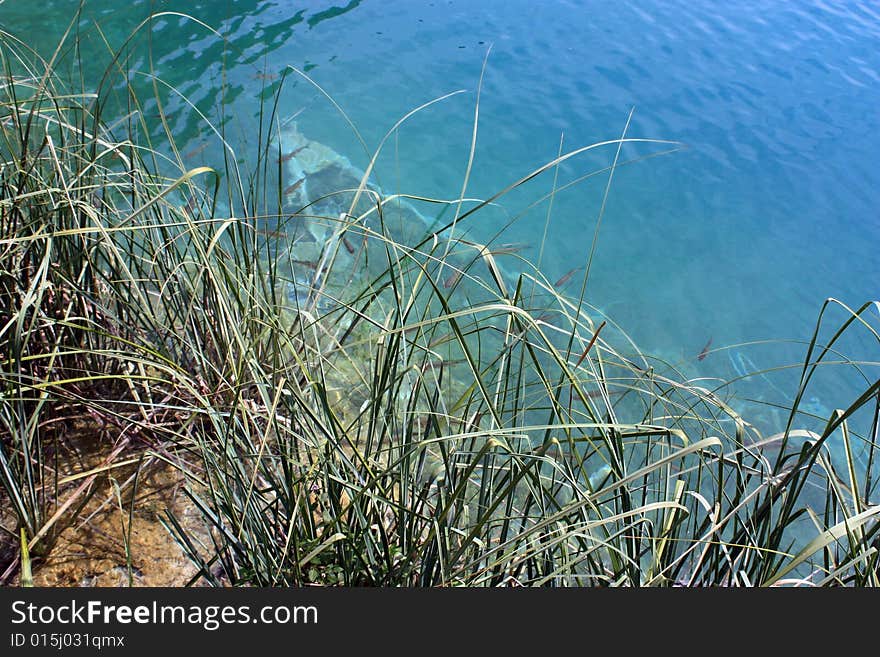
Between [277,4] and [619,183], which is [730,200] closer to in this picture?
[619,183]

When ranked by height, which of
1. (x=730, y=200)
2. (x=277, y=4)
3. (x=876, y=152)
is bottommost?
(x=730, y=200)

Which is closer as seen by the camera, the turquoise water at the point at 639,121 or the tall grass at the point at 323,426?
the tall grass at the point at 323,426

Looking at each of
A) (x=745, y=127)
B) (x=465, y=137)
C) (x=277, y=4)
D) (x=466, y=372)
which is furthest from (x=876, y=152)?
(x=277, y=4)

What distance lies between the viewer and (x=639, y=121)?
216 inches

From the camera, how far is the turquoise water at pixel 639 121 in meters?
4.37

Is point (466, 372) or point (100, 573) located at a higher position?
point (466, 372)

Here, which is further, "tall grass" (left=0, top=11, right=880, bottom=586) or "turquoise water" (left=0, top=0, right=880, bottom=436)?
"turquoise water" (left=0, top=0, right=880, bottom=436)

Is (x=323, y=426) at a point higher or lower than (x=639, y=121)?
lower

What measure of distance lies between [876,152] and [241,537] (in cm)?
586

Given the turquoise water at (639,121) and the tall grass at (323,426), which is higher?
the turquoise water at (639,121)

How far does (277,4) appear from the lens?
6.41 metres

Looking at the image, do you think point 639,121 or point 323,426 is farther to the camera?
point 639,121

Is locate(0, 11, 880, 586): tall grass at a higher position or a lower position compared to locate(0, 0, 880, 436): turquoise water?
lower

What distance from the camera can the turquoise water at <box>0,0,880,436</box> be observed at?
4.37 m
